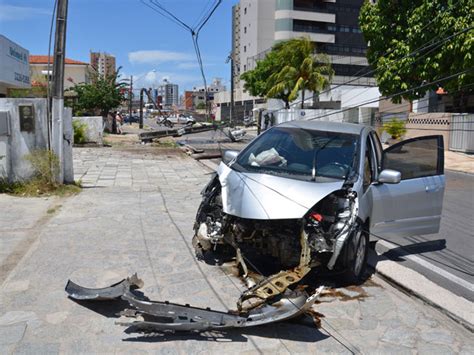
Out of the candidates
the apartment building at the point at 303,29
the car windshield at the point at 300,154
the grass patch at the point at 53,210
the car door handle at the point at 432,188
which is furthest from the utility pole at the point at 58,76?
the apartment building at the point at 303,29

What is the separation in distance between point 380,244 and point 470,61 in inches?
546

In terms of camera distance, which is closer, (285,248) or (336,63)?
(285,248)

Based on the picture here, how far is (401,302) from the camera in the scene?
4.80 metres

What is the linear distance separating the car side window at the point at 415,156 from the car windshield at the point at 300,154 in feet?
1.86

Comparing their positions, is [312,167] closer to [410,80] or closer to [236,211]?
[236,211]

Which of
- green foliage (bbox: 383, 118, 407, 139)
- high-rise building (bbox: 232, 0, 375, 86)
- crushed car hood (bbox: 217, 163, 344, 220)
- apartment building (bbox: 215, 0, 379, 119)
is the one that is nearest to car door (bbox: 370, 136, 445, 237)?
crushed car hood (bbox: 217, 163, 344, 220)

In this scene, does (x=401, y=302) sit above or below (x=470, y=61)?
below

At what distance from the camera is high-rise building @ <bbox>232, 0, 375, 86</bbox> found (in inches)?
2766

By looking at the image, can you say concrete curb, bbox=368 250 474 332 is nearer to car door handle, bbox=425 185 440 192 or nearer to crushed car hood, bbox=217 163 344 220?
car door handle, bbox=425 185 440 192

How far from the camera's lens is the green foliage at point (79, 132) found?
76.3 ft

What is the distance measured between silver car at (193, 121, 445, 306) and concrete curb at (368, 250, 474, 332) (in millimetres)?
358

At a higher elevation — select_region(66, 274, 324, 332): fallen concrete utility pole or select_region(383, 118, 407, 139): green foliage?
select_region(383, 118, 407, 139): green foliage

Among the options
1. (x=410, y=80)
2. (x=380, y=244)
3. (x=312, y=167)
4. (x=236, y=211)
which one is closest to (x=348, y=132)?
(x=312, y=167)

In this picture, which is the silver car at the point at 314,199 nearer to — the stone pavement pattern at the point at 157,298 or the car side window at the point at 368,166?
the car side window at the point at 368,166
